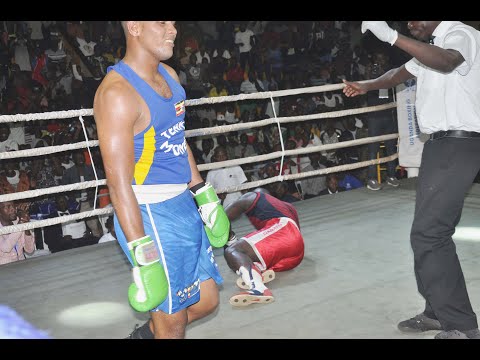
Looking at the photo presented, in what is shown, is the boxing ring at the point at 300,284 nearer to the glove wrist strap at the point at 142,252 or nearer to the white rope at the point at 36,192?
the white rope at the point at 36,192

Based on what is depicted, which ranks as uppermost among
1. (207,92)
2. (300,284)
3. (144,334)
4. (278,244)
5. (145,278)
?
(207,92)

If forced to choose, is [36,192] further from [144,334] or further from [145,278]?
[145,278]

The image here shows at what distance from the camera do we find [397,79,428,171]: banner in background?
19.7 feet

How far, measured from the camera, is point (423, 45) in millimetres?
2521

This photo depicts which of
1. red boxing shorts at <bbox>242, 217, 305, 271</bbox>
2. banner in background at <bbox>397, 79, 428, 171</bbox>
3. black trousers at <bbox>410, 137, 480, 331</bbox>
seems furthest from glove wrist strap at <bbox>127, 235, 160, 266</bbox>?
banner in background at <bbox>397, 79, 428, 171</bbox>

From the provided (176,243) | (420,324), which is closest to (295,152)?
(420,324)

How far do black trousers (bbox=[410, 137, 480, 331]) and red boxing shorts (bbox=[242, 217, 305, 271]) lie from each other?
1.18 meters

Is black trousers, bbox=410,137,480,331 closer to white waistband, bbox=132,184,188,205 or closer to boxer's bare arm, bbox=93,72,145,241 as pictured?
white waistband, bbox=132,184,188,205

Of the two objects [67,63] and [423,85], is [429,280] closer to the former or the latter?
[423,85]

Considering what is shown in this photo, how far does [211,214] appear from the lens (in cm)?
264

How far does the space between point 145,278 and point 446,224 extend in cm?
133

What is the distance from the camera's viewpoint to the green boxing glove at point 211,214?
263cm
